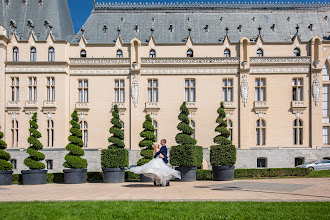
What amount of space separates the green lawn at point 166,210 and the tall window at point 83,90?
31.2m

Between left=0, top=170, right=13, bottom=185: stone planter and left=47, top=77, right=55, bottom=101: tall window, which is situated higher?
left=47, top=77, right=55, bottom=101: tall window

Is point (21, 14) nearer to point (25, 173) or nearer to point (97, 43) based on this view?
point (97, 43)

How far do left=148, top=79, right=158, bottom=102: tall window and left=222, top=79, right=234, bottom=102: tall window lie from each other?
322 inches

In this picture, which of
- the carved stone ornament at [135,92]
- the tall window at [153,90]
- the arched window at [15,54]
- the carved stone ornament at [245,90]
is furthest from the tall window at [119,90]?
the carved stone ornament at [245,90]

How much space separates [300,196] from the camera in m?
16.5

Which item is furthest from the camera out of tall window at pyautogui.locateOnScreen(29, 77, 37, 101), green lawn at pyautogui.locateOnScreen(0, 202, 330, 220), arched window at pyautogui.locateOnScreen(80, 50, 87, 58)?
arched window at pyautogui.locateOnScreen(80, 50, 87, 58)

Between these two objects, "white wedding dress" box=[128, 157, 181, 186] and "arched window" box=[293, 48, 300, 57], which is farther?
"arched window" box=[293, 48, 300, 57]

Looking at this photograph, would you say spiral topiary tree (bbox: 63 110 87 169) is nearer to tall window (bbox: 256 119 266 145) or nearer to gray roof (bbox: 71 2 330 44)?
gray roof (bbox: 71 2 330 44)

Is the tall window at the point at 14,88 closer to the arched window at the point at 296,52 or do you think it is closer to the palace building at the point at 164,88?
the palace building at the point at 164,88

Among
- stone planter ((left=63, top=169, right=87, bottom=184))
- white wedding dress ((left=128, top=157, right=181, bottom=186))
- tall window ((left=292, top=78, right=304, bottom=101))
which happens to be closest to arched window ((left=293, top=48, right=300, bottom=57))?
tall window ((left=292, top=78, right=304, bottom=101))

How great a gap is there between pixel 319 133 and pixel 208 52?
16.5 meters

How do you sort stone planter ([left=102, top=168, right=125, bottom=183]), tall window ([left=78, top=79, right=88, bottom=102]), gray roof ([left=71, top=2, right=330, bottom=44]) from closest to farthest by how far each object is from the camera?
A: stone planter ([left=102, top=168, right=125, bottom=183])
tall window ([left=78, top=79, right=88, bottom=102])
gray roof ([left=71, top=2, right=330, bottom=44])

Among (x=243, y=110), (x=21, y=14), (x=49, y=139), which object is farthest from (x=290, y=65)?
(x=21, y=14)

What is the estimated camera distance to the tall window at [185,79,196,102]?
1788 inches
